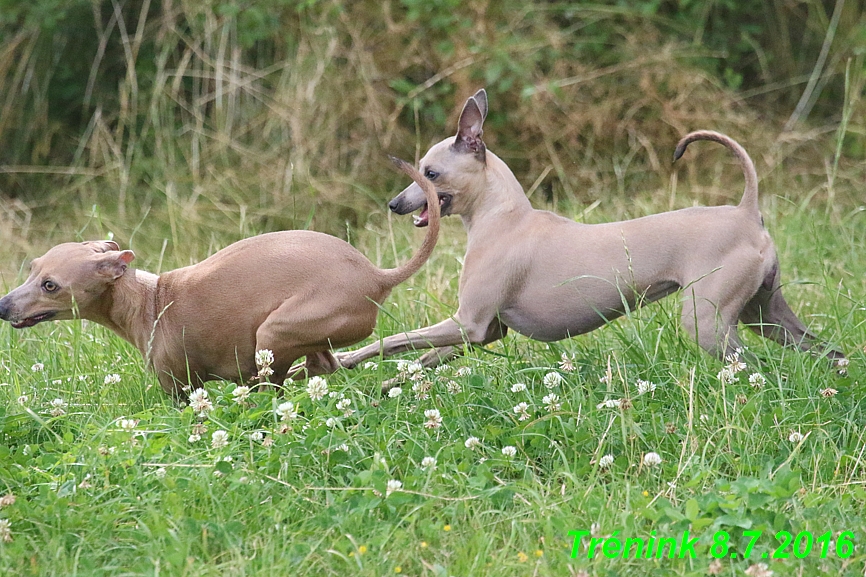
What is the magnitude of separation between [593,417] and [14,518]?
1806 millimetres

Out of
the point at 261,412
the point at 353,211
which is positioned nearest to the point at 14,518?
the point at 261,412

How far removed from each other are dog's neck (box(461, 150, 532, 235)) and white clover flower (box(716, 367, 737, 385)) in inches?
42.4

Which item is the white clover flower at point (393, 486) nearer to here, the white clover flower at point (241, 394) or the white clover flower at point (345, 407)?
the white clover flower at point (345, 407)

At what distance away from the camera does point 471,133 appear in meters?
4.44

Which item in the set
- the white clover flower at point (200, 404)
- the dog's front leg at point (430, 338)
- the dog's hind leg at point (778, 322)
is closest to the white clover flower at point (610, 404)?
the dog's front leg at point (430, 338)

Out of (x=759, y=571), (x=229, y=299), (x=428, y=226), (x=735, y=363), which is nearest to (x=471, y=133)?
(x=428, y=226)

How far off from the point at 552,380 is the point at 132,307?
1.65 m

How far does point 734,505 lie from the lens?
2.94m

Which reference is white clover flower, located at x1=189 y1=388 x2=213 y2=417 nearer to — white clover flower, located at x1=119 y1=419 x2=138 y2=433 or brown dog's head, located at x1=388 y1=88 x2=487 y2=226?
white clover flower, located at x1=119 y1=419 x2=138 y2=433

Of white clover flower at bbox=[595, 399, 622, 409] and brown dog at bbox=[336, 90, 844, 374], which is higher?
brown dog at bbox=[336, 90, 844, 374]

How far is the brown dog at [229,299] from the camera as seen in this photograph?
3973 millimetres

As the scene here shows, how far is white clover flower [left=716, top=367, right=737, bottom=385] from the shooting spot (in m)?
3.64

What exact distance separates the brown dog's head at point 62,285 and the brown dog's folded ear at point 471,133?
141 centimetres

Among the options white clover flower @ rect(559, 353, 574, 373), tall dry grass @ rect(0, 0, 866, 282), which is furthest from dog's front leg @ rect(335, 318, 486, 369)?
tall dry grass @ rect(0, 0, 866, 282)
